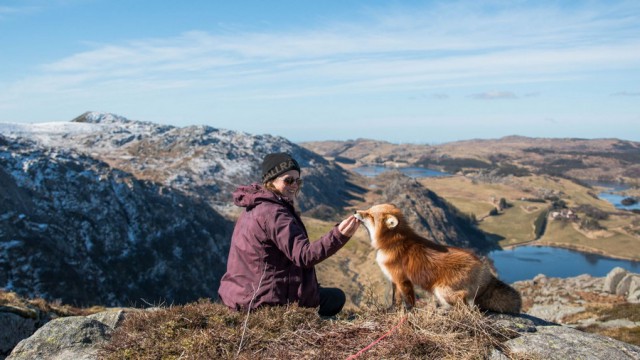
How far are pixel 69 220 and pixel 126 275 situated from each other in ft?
61.5

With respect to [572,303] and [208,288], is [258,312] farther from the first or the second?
[208,288]

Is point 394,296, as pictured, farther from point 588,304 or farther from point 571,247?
point 571,247

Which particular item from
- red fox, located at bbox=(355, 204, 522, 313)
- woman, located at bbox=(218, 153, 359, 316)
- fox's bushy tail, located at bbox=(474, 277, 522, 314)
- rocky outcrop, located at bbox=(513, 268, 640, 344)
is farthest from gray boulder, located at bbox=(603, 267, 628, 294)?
woman, located at bbox=(218, 153, 359, 316)

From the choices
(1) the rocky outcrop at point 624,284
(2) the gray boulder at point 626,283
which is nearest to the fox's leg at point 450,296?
(1) the rocky outcrop at point 624,284

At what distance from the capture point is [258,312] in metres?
7.15

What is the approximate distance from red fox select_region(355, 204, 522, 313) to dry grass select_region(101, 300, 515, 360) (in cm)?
64

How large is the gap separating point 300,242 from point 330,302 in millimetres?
2575

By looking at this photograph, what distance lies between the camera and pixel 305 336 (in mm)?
6711

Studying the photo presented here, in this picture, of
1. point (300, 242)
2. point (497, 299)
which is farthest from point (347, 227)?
point (497, 299)

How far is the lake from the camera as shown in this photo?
5687 inches

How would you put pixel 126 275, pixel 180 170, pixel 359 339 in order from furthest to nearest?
1. pixel 180 170
2. pixel 126 275
3. pixel 359 339

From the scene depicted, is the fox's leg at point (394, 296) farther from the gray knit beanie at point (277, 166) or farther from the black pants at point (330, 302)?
the gray knit beanie at point (277, 166)

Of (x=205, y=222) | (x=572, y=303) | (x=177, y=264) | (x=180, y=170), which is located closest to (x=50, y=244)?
(x=177, y=264)

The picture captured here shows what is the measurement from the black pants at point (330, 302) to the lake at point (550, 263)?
14249cm
